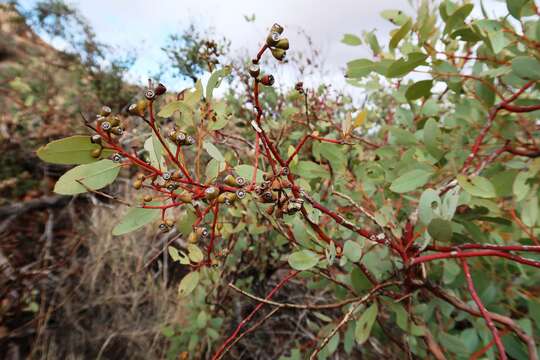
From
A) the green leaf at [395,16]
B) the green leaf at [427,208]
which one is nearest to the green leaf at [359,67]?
the green leaf at [395,16]

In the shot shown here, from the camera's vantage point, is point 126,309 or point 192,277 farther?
point 126,309

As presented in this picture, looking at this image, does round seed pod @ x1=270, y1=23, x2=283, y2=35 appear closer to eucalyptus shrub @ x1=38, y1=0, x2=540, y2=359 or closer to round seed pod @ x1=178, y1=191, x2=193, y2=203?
eucalyptus shrub @ x1=38, y1=0, x2=540, y2=359

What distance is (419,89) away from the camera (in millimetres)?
947

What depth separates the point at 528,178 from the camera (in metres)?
0.93

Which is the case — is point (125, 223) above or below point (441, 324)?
above

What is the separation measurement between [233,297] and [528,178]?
52.4 inches

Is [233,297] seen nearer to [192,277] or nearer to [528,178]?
[192,277]

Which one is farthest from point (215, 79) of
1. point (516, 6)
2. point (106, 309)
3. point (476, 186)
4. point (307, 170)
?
point (106, 309)

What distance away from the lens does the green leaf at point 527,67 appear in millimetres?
723

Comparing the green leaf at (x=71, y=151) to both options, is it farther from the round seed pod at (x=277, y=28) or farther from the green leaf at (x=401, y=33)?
the green leaf at (x=401, y=33)

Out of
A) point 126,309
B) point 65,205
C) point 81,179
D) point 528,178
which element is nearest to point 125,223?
point 81,179

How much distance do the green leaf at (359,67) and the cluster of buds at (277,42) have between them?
54 cm

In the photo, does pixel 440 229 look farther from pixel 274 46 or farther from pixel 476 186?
pixel 274 46

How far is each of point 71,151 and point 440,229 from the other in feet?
1.99
